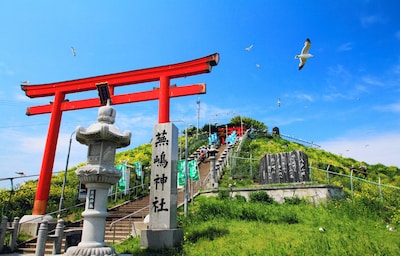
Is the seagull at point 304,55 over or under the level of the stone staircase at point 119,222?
over

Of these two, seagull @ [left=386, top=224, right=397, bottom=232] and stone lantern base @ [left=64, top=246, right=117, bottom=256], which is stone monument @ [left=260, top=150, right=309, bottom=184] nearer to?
seagull @ [left=386, top=224, right=397, bottom=232]

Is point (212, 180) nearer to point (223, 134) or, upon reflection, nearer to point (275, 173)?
point (275, 173)

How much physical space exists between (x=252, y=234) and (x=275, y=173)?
767 centimetres

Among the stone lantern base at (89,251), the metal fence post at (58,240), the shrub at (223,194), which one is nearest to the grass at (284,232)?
the stone lantern base at (89,251)

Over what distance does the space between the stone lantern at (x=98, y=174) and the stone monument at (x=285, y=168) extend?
9.69 m

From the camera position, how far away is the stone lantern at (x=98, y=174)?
627cm

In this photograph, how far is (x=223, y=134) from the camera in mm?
41625

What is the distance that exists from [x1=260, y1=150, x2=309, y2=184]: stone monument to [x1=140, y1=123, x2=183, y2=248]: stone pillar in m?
7.55

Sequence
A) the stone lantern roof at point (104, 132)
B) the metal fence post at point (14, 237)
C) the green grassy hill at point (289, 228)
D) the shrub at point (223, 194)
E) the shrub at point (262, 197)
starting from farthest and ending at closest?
the shrub at point (223, 194)
the shrub at point (262, 197)
the metal fence post at point (14, 237)
the stone lantern roof at point (104, 132)
the green grassy hill at point (289, 228)

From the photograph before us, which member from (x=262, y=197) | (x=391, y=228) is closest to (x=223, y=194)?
(x=262, y=197)

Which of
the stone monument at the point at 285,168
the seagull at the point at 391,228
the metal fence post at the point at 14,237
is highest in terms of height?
the stone monument at the point at 285,168

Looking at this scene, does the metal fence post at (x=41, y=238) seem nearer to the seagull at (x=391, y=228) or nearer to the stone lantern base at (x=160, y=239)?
the stone lantern base at (x=160, y=239)

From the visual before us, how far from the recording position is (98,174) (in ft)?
21.6

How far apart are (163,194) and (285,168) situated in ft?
27.0
